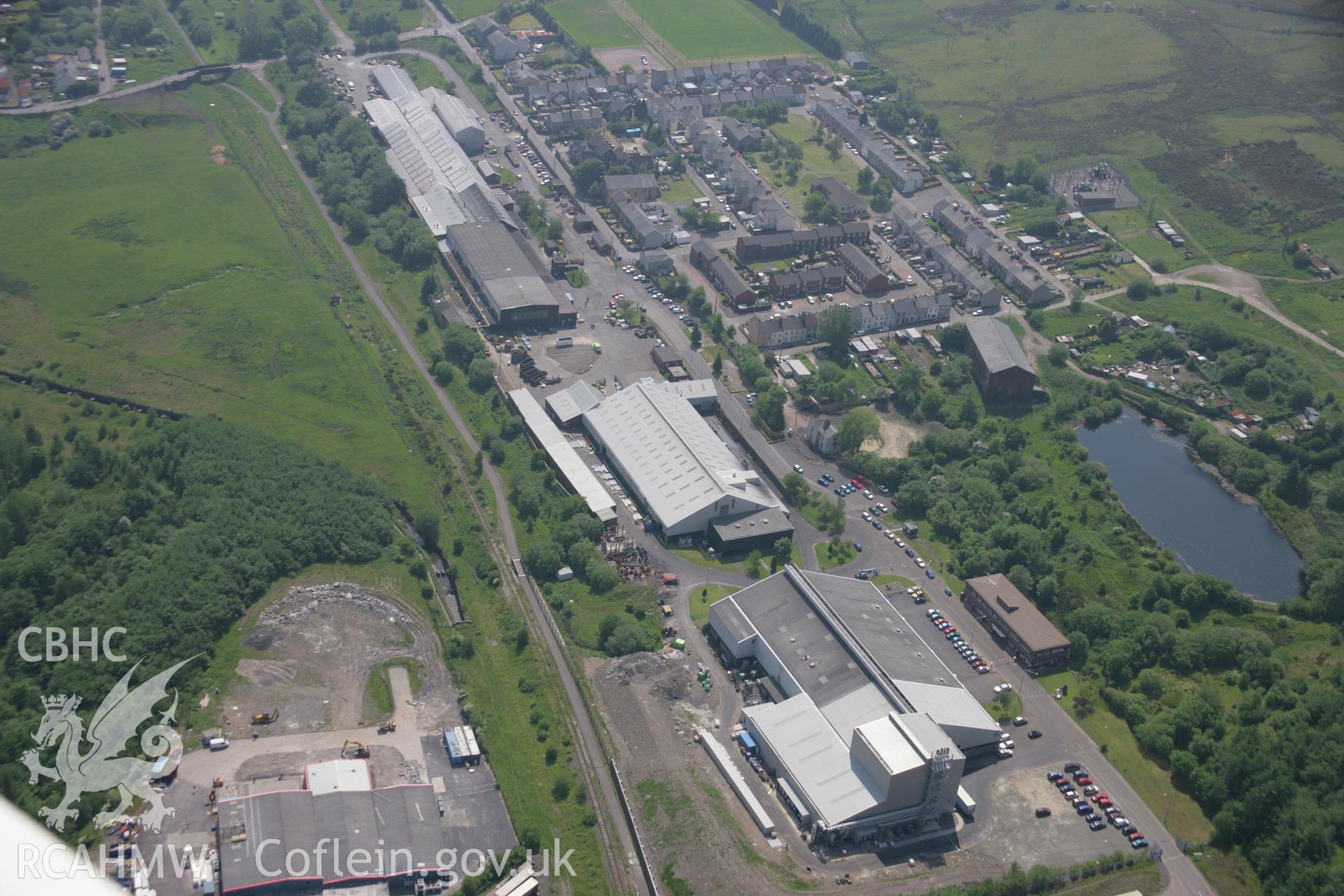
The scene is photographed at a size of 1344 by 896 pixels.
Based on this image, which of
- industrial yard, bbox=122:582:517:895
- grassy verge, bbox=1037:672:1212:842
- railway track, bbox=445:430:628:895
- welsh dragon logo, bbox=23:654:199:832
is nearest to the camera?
industrial yard, bbox=122:582:517:895

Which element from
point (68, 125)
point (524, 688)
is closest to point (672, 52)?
point (68, 125)

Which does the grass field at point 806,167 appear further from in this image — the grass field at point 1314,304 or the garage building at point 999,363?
the grass field at point 1314,304

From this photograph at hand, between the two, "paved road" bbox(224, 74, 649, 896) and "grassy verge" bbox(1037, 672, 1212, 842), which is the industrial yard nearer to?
"paved road" bbox(224, 74, 649, 896)

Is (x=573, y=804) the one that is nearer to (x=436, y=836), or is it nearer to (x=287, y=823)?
(x=436, y=836)

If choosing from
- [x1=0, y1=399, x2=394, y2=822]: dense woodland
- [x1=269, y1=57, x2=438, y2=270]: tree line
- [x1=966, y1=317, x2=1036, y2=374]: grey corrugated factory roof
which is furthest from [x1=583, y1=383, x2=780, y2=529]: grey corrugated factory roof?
[x1=269, y1=57, x2=438, y2=270]: tree line

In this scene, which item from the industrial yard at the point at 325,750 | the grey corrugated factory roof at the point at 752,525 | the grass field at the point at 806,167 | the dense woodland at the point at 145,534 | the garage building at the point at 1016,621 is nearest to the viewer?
the industrial yard at the point at 325,750

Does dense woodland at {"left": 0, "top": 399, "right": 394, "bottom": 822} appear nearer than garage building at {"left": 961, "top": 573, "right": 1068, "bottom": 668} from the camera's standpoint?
Yes

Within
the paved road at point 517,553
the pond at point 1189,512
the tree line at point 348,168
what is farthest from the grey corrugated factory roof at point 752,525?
the tree line at point 348,168
